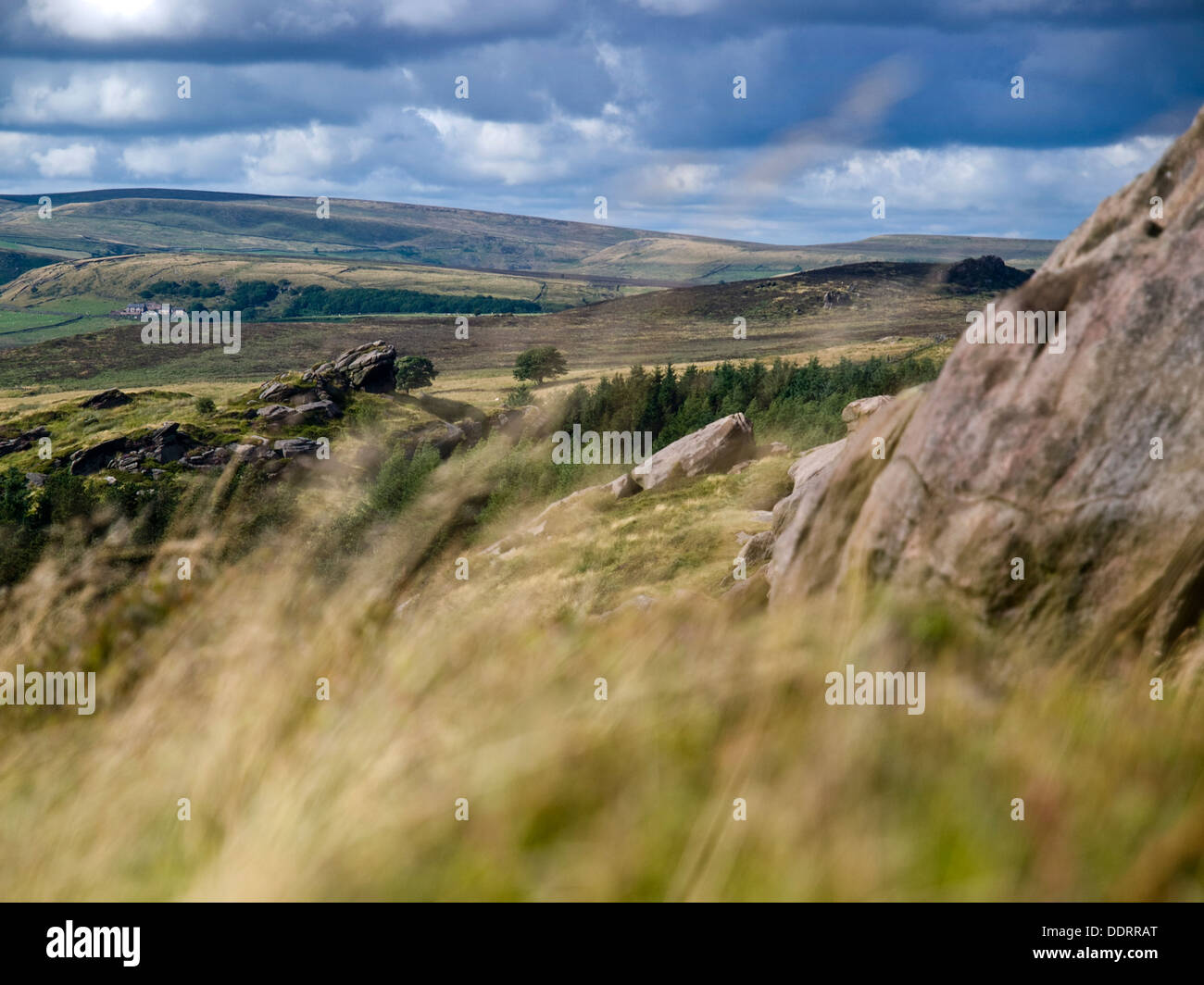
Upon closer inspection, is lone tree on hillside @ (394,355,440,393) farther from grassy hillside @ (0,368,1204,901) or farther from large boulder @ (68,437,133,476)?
grassy hillside @ (0,368,1204,901)

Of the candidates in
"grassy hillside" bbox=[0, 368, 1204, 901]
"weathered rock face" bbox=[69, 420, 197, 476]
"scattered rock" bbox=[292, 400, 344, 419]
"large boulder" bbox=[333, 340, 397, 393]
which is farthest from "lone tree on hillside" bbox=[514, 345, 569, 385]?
"grassy hillside" bbox=[0, 368, 1204, 901]

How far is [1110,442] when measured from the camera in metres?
5.50

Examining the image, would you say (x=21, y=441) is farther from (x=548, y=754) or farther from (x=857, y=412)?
(x=548, y=754)

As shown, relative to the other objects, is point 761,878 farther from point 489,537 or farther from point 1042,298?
point 489,537

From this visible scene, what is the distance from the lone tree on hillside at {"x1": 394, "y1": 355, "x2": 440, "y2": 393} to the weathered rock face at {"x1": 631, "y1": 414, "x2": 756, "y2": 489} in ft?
296

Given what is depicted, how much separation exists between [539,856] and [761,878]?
0.86m

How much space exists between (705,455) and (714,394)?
1473 inches

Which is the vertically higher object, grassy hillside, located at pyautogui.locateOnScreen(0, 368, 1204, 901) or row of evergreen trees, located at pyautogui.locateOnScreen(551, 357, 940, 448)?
row of evergreen trees, located at pyautogui.locateOnScreen(551, 357, 940, 448)

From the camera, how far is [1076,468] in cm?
554

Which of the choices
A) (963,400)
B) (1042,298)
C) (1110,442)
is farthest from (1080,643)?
(1042,298)

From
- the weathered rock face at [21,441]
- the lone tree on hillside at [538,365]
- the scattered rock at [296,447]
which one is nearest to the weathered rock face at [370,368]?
the lone tree on hillside at [538,365]

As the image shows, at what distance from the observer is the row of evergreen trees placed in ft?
→ 177

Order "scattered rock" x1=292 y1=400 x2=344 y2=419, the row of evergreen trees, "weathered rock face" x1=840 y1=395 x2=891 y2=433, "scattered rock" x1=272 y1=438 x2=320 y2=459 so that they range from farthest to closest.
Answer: "scattered rock" x1=292 y1=400 x2=344 y2=419 → "scattered rock" x1=272 y1=438 x2=320 y2=459 → the row of evergreen trees → "weathered rock face" x1=840 y1=395 x2=891 y2=433
